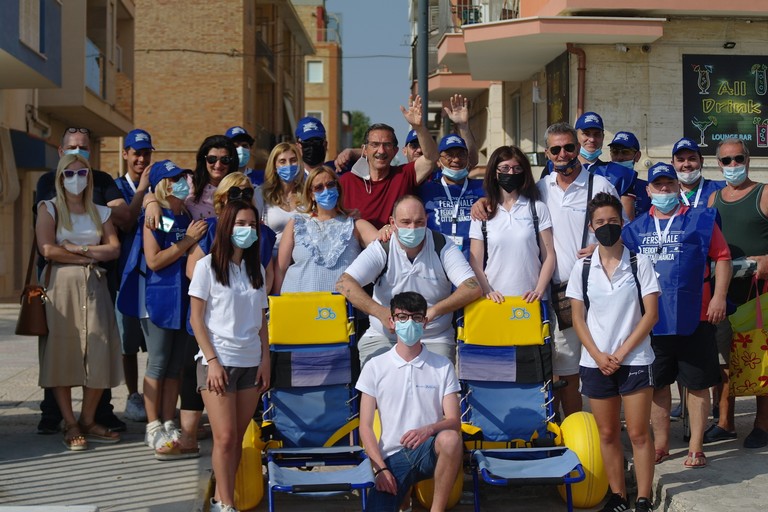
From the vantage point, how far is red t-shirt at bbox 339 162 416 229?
724 centimetres

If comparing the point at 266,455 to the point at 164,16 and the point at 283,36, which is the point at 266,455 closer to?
the point at 164,16

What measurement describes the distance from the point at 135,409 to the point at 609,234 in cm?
412

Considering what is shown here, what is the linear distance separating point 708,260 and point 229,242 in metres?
3.32

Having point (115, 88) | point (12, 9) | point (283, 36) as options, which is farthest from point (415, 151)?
point (283, 36)

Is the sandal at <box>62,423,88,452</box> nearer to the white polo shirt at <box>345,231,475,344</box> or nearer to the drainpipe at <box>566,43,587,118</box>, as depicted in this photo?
the white polo shirt at <box>345,231,475,344</box>

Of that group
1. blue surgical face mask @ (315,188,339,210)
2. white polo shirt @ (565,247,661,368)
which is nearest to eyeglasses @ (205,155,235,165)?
blue surgical face mask @ (315,188,339,210)

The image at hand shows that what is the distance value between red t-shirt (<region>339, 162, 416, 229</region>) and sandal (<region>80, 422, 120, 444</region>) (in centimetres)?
235

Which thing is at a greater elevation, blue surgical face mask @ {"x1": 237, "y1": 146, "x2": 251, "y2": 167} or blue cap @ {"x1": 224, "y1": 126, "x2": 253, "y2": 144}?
blue cap @ {"x1": 224, "y1": 126, "x2": 253, "y2": 144}

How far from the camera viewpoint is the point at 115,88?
25922 mm

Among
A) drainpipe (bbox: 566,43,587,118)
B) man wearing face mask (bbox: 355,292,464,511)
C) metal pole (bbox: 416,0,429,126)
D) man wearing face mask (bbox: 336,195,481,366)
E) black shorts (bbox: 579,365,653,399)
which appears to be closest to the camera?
man wearing face mask (bbox: 355,292,464,511)

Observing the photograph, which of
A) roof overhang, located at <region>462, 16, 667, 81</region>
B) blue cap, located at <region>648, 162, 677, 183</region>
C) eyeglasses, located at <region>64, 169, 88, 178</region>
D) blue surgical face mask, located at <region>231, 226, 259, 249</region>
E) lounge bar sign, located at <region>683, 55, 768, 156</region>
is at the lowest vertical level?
blue surgical face mask, located at <region>231, 226, 259, 249</region>

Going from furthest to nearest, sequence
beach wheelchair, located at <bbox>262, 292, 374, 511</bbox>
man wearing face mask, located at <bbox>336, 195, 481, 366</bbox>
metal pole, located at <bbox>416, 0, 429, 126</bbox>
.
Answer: metal pole, located at <bbox>416, 0, 429, 126</bbox> → beach wheelchair, located at <bbox>262, 292, 374, 511</bbox> → man wearing face mask, located at <bbox>336, 195, 481, 366</bbox>

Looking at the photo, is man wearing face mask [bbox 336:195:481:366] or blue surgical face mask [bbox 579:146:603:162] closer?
man wearing face mask [bbox 336:195:481:366]

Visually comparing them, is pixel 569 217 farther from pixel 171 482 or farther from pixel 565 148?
pixel 171 482
